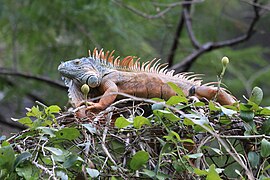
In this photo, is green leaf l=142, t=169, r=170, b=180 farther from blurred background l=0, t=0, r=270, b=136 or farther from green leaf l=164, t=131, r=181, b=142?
blurred background l=0, t=0, r=270, b=136

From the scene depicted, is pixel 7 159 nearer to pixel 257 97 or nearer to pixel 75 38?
pixel 257 97

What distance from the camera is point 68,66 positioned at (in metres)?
2.70

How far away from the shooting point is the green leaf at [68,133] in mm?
1808

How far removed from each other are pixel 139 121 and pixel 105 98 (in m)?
0.66

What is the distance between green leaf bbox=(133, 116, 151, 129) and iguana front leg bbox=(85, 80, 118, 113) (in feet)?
1.65

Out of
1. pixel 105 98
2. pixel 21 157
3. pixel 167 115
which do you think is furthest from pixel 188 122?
pixel 105 98

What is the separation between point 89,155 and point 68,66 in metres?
0.98

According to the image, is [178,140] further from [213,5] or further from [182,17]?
[213,5]

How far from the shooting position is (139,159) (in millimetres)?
1749

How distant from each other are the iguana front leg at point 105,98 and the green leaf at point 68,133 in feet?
1.71

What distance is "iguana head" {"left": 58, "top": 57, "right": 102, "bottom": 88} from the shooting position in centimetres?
266

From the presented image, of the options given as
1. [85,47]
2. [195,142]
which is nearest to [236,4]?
[85,47]

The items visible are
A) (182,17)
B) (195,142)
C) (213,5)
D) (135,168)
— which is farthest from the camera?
(213,5)

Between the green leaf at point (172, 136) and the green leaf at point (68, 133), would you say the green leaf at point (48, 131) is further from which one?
the green leaf at point (172, 136)
